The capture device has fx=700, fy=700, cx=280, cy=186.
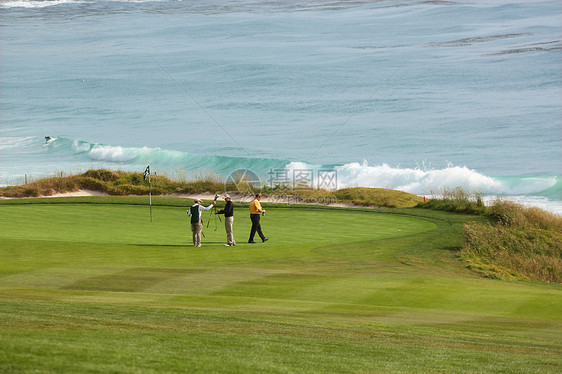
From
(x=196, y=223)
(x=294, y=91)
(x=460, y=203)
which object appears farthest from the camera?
(x=294, y=91)

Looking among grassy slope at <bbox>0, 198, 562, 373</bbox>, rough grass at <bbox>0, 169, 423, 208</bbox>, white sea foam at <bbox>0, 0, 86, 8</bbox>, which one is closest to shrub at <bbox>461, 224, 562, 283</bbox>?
grassy slope at <bbox>0, 198, 562, 373</bbox>

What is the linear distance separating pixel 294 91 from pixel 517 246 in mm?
79633

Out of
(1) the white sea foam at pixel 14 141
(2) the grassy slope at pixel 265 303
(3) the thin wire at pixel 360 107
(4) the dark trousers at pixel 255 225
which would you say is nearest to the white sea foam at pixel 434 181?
(3) the thin wire at pixel 360 107

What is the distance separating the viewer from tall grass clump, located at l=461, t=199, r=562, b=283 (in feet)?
66.5

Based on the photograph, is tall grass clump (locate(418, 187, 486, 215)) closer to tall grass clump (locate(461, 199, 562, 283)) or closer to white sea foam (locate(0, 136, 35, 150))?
tall grass clump (locate(461, 199, 562, 283))

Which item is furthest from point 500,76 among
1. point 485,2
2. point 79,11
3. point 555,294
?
point 555,294

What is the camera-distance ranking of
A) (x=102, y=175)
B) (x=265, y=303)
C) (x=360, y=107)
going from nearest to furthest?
(x=265, y=303) → (x=102, y=175) → (x=360, y=107)

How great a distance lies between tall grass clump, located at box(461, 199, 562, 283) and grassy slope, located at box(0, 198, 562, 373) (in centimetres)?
78

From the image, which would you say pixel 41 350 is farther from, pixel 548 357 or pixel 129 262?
pixel 129 262

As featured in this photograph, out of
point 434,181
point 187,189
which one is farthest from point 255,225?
point 434,181

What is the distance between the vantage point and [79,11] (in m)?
Answer: 127

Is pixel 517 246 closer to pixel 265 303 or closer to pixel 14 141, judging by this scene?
pixel 265 303

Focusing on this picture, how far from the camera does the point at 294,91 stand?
100 m

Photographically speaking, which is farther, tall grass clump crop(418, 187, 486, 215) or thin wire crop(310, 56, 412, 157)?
thin wire crop(310, 56, 412, 157)
